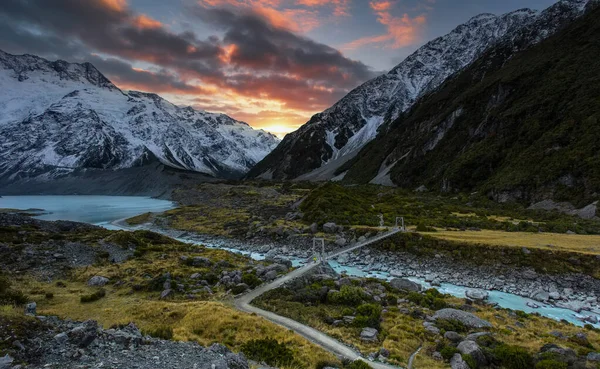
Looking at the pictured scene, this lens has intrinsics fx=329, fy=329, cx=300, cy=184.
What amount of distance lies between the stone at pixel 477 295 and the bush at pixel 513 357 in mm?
13679

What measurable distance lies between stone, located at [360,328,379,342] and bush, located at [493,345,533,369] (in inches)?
262

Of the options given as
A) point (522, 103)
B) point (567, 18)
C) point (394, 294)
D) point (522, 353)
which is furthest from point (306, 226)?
point (567, 18)

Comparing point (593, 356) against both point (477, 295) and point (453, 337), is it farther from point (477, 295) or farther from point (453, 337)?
point (477, 295)

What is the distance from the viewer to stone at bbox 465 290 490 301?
31.5 meters

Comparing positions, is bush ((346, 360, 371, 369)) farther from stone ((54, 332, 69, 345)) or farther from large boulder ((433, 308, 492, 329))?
stone ((54, 332, 69, 345))

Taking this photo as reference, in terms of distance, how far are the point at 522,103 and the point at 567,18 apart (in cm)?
9937

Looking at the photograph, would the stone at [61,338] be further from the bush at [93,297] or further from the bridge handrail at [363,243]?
the bridge handrail at [363,243]

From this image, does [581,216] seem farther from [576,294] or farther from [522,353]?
[522,353]

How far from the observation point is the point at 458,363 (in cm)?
1733

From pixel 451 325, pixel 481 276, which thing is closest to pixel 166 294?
pixel 451 325

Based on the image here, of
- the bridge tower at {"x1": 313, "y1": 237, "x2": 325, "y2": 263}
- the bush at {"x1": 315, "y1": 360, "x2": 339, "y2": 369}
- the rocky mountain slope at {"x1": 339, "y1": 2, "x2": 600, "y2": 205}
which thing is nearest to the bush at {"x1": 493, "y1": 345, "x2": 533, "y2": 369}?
the bush at {"x1": 315, "y1": 360, "x2": 339, "y2": 369}

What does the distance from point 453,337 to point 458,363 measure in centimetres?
384

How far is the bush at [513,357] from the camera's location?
17422 mm

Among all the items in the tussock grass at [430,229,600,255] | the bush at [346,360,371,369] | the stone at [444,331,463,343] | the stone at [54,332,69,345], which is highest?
the stone at [54,332,69,345]
